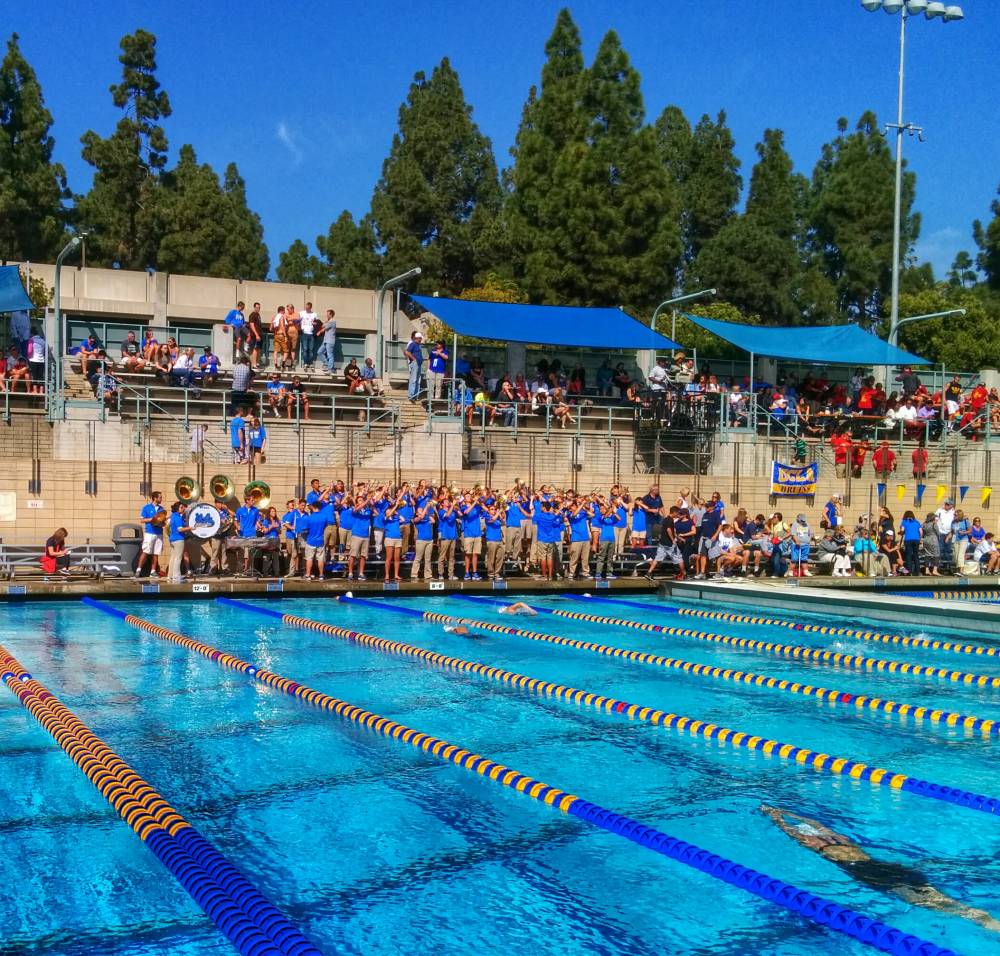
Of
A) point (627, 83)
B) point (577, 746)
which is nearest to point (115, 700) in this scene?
point (577, 746)

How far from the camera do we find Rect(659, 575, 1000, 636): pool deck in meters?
14.4

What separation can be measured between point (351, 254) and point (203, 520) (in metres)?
34.3

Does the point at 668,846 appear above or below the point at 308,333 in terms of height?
below

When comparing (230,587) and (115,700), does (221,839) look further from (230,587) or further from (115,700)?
(230,587)

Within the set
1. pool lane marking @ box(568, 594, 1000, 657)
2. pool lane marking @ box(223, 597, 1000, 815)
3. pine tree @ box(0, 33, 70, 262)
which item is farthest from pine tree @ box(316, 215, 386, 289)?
pool lane marking @ box(223, 597, 1000, 815)

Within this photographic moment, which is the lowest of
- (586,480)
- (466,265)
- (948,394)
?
(586,480)

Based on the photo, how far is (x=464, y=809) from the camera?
719cm

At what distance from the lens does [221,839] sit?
6.55 meters

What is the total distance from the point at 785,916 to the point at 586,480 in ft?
55.4

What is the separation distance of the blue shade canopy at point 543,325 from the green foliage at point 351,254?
60.2 ft

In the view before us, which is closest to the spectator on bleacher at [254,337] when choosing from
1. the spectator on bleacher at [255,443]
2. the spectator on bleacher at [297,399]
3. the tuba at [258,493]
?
the spectator on bleacher at [297,399]

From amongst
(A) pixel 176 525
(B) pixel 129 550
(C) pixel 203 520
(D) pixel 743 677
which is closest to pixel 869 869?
(D) pixel 743 677

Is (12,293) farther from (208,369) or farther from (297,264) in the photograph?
(297,264)

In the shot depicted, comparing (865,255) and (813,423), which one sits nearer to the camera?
(813,423)
